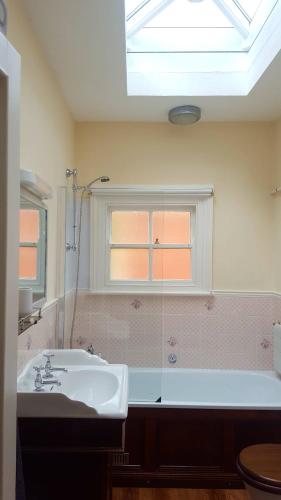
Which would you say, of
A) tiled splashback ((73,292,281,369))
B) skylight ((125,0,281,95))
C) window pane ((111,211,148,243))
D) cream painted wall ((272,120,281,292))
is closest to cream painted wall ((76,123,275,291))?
cream painted wall ((272,120,281,292))

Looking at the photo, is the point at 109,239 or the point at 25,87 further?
the point at 109,239

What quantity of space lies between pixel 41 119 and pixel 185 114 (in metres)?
1.21

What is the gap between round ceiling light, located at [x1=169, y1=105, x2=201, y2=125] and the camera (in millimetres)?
2797

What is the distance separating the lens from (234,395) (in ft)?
9.73

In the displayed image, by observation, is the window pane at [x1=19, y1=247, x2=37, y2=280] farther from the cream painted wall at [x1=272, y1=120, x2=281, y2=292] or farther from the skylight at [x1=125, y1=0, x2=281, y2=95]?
the cream painted wall at [x1=272, y1=120, x2=281, y2=292]

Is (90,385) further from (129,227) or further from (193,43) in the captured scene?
(193,43)

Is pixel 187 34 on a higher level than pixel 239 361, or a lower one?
higher

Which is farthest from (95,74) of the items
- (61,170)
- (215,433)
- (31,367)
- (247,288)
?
(215,433)

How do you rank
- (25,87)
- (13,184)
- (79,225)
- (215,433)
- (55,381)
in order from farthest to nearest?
(79,225) → (215,433) → (25,87) → (55,381) → (13,184)

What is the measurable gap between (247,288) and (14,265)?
106 inches

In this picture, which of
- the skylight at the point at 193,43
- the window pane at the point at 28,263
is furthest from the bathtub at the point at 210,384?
the skylight at the point at 193,43

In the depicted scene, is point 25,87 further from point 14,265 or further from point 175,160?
point 175,160

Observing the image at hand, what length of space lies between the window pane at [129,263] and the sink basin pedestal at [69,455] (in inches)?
70.4

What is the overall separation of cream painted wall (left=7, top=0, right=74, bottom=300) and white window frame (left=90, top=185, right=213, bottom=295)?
508 mm
